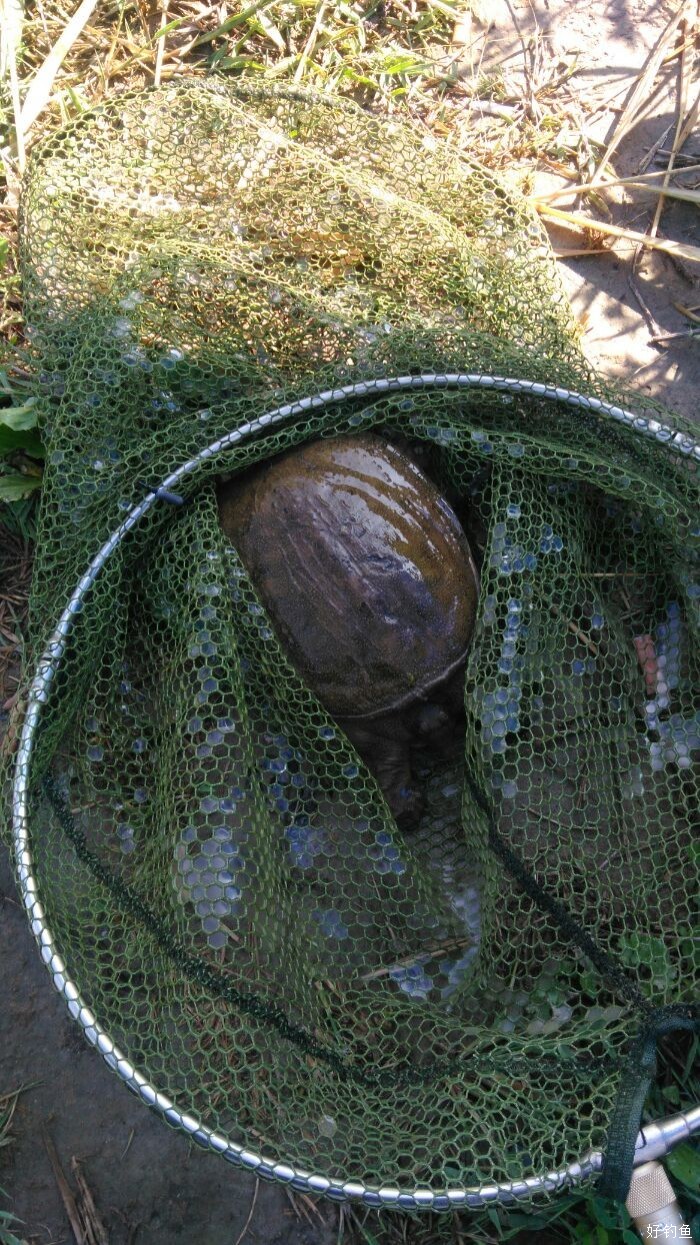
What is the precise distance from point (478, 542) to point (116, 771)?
1373 millimetres

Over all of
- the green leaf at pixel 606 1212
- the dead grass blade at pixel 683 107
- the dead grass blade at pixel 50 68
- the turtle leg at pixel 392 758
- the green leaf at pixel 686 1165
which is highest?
the dead grass blade at pixel 683 107

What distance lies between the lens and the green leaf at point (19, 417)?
9.93ft

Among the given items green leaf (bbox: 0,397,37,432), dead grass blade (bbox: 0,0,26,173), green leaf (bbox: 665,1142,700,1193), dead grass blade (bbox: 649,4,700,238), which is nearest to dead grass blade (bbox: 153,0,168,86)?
dead grass blade (bbox: 0,0,26,173)

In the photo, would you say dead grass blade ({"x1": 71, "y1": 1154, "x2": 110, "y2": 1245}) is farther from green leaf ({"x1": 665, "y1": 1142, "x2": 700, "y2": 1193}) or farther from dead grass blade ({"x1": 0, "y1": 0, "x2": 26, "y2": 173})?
dead grass blade ({"x1": 0, "y1": 0, "x2": 26, "y2": 173})

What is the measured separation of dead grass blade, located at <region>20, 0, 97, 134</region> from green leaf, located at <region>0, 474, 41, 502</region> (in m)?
1.44

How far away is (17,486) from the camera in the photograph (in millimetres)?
3105

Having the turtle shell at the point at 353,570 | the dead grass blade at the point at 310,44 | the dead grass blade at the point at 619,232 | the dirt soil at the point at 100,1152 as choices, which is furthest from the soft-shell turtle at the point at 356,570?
the dead grass blade at the point at 310,44

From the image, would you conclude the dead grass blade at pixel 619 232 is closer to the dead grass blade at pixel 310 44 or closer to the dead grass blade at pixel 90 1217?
the dead grass blade at pixel 310 44

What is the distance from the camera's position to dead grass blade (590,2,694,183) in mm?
3587

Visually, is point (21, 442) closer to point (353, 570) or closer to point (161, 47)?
point (353, 570)

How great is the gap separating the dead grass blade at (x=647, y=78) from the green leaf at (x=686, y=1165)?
11.5 feet

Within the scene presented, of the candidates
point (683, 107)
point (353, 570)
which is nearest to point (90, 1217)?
point (353, 570)

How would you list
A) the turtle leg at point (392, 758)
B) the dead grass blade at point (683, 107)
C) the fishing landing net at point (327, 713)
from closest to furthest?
the fishing landing net at point (327, 713) → the turtle leg at point (392, 758) → the dead grass blade at point (683, 107)

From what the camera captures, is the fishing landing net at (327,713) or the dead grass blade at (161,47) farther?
the dead grass blade at (161,47)
